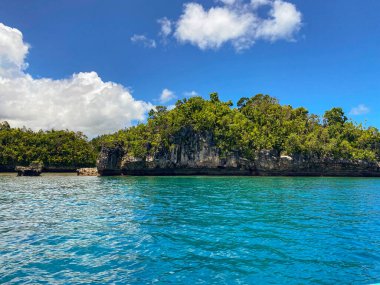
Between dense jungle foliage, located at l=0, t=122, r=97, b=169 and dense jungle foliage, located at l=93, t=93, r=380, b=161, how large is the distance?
1982cm

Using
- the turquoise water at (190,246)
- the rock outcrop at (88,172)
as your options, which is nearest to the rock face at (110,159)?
the rock outcrop at (88,172)

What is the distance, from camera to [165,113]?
7381cm

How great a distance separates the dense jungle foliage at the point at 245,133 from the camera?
6706 centimetres

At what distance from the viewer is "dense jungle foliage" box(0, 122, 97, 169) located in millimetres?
81000

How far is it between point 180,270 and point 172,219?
22.0 ft

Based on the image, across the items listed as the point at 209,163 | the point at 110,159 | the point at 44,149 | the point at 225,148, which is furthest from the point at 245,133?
the point at 44,149

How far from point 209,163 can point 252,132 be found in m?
12.7

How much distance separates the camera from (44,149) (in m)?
84.3

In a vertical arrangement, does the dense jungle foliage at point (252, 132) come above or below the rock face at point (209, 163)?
above

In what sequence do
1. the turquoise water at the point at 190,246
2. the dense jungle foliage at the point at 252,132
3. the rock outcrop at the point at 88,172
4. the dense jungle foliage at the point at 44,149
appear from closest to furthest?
1. the turquoise water at the point at 190,246
2. the dense jungle foliage at the point at 252,132
3. the rock outcrop at the point at 88,172
4. the dense jungle foliage at the point at 44,149

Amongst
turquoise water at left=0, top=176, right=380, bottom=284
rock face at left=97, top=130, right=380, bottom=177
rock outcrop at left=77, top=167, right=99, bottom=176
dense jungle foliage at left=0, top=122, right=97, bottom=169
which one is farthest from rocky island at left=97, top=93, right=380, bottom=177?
turquoise water at left=0, top=176, right=380, bottom=284

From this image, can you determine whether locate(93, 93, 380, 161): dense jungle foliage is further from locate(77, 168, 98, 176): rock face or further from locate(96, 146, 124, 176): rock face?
locate(77, 168, 98, 176): rock face

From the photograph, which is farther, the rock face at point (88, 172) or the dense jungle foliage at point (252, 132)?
the rock face at point (88, 172)

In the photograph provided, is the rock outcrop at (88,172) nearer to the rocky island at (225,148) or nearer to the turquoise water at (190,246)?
the rocky island at (225,148)
